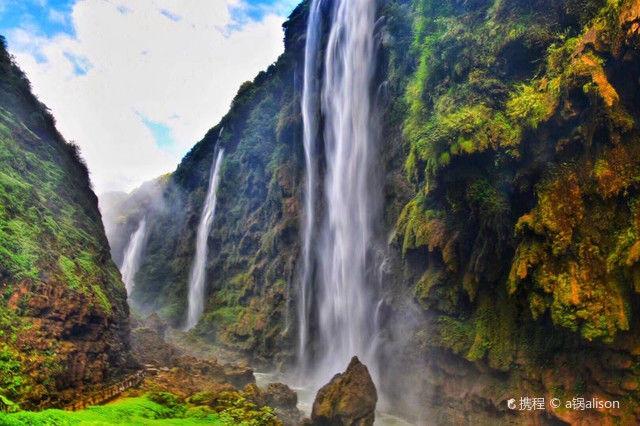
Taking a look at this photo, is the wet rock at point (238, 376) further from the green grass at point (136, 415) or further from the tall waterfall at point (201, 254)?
the tall waterfall at point (201, 254)

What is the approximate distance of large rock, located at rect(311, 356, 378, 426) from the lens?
13.2 meters

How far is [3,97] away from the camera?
17.7 m

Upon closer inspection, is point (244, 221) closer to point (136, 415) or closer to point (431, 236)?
point (431, 236)

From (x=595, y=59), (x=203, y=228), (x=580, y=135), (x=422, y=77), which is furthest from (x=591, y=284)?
(x=203, y=228)

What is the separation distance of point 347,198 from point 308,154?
7.31 m

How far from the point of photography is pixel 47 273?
1241 centimetres

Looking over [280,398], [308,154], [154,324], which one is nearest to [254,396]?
[280,398]

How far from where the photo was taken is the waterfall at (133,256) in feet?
176

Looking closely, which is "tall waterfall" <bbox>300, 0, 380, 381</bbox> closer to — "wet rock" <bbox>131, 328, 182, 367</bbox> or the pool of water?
the pool of water

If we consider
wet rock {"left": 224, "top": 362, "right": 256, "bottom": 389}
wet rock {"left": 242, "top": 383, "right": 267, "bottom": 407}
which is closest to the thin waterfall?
wet rock {"left": 224, "top": 362, "right": 256, "bottom": 389}

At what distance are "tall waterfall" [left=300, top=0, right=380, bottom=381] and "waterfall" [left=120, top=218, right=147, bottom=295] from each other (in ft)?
112

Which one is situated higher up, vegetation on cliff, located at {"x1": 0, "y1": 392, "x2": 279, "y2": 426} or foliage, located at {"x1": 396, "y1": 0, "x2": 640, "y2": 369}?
foliage, located at {"x1": 396, "y1": 0, "x2": 640, "y2": 369}

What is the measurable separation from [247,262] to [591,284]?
91.7 ft

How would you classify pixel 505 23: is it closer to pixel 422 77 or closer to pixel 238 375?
pixel 422 77
